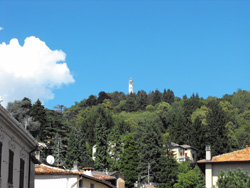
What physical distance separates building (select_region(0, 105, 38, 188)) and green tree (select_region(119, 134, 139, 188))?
53.6 meters

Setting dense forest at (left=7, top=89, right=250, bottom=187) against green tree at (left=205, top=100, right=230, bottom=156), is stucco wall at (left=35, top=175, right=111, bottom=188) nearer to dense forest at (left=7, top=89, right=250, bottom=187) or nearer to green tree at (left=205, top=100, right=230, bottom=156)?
dense forest at (left=7, top=89, right=250, bottom=187)

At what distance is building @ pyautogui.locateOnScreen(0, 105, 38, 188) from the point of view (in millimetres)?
16359

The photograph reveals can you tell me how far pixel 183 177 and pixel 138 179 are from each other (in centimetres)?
769

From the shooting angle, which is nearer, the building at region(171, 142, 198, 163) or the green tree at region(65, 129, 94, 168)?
the green tree at region(65, 129, 94, 168)

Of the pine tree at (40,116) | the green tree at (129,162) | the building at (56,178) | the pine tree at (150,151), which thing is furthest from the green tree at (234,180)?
the pine tree at (40,116)

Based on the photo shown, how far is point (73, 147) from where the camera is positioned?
87125 mm

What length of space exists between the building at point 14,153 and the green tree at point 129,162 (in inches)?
2112

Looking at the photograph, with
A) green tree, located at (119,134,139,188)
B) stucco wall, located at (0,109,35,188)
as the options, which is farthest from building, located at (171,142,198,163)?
stucco wall, located at (0,109,35,188)

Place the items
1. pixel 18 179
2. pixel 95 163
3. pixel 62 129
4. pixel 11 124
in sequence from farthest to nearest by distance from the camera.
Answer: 1. pixel 62 129
2. pixel 95 163
3. pixel 18 179
4. pixel 11 124

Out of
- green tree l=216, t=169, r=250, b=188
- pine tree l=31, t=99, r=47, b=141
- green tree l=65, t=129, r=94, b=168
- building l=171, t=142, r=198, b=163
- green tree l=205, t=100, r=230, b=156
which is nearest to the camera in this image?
green tree l=216, t=169, r=250, b=188

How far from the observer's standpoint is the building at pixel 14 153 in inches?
644

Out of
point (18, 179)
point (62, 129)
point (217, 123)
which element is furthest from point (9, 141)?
point (217, 123)

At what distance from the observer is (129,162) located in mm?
77375

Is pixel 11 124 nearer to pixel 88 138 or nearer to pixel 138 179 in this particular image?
pixel 138 179
